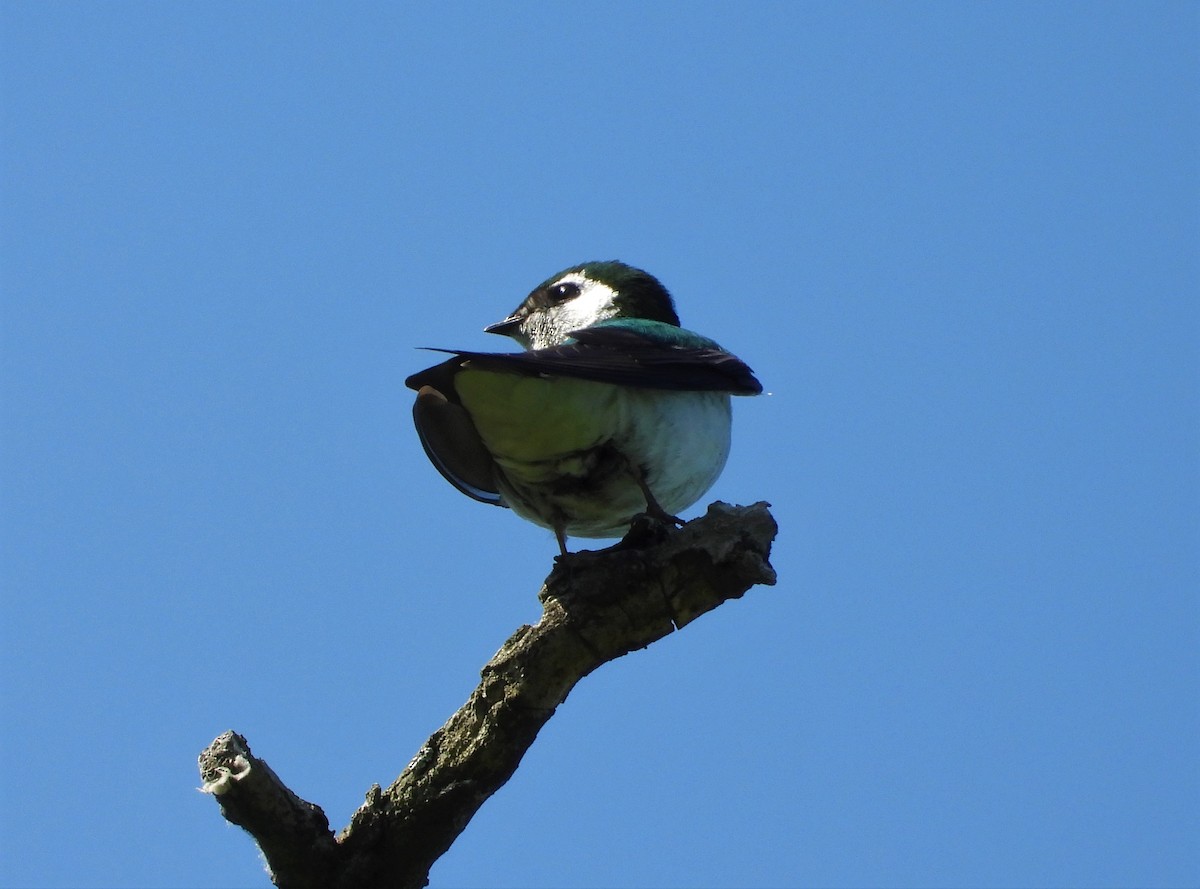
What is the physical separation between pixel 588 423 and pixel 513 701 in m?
1.73

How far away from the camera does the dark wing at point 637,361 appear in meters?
6.20

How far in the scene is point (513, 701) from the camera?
17.5 ft

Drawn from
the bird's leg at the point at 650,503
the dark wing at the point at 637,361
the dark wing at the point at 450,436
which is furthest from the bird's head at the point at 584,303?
the bird's leg at the point at 650,503

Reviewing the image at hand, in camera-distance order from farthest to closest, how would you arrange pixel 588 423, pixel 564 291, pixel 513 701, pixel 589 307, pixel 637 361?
pixel 564 291
pixel 589 307
pixel 637 361
pixel 588 423
pixel 513 701

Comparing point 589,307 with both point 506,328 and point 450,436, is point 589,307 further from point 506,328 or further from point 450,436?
point 450,436

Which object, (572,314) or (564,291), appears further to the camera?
(564,291)

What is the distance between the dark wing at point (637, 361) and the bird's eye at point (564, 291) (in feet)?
6.16

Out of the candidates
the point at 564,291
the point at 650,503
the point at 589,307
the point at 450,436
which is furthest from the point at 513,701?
the point at 564,291

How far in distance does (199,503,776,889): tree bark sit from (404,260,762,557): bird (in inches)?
39.4

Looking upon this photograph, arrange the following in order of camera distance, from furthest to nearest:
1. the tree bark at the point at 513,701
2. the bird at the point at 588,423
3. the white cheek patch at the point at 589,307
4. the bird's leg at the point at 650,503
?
the white cheek patch at the point at 589,307 → the bird's leg at the point at 650,503 → the bird at the point at 588,423 → the tree bark at the point at 513,701

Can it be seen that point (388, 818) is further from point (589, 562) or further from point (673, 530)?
point (673, 530)

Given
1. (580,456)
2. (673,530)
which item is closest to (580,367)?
(580,456)

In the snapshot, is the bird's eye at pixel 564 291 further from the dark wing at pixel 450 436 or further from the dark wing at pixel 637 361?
the dark wing at pixel 450 436

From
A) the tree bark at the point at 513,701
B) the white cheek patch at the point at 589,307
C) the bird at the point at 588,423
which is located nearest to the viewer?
the tree bark at the point at 513,701
